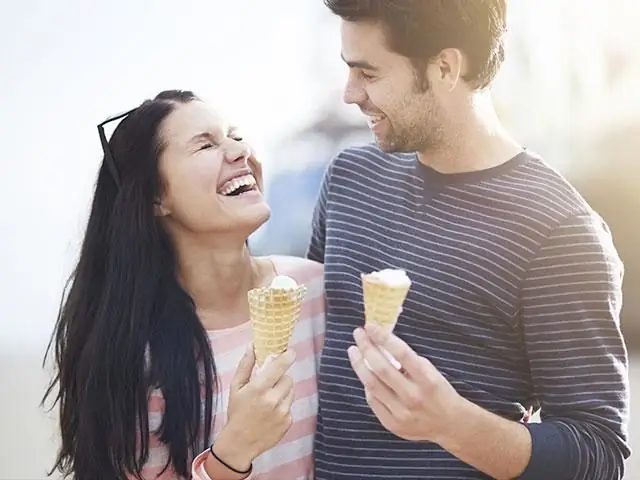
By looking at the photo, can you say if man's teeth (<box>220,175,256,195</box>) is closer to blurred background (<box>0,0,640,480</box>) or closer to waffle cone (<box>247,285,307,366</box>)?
waffle cone (<box>247,285,307,366</box>)

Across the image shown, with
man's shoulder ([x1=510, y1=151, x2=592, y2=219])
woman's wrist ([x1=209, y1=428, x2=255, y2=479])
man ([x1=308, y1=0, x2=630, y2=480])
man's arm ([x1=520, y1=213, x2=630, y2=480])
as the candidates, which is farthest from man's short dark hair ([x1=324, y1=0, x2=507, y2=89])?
woman's wrist ([x1=209, y1=428, x2=255, y2=479])

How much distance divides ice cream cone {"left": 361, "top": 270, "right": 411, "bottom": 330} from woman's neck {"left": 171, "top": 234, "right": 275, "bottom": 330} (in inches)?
17.5

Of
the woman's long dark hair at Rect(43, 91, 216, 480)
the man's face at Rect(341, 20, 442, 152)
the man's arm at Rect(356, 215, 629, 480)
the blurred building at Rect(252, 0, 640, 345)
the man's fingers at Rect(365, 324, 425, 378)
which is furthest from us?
the blurred building at Rect(252, 0, 640, 345)

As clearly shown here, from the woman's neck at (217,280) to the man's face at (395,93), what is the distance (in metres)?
0.38

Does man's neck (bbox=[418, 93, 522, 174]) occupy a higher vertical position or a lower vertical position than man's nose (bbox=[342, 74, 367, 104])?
lower

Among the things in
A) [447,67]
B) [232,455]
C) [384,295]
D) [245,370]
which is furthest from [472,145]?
[232,455]

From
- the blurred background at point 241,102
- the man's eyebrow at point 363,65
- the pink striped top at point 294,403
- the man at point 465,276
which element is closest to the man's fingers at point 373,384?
the man at point 465,276

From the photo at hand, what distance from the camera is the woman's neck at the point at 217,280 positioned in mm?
1564

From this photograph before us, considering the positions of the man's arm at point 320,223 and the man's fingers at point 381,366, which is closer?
the man's fingers at point 381,366

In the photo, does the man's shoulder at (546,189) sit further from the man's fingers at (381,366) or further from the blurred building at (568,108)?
the blurred building at (568,108)

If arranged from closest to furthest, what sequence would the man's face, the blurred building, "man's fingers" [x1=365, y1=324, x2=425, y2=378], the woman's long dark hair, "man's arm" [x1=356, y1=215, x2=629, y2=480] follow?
"man's fingers" [x1=365, y1=324, x2=425, y2=378] < "man's arm" [x1=356, y1=215, x2=629, y2=480] < the man's face < the woman's long dark hair < the blurred building

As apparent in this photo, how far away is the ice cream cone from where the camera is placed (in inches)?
44.8

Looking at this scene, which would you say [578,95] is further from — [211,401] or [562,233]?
[211,401]

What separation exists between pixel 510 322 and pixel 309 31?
874 millimetres
